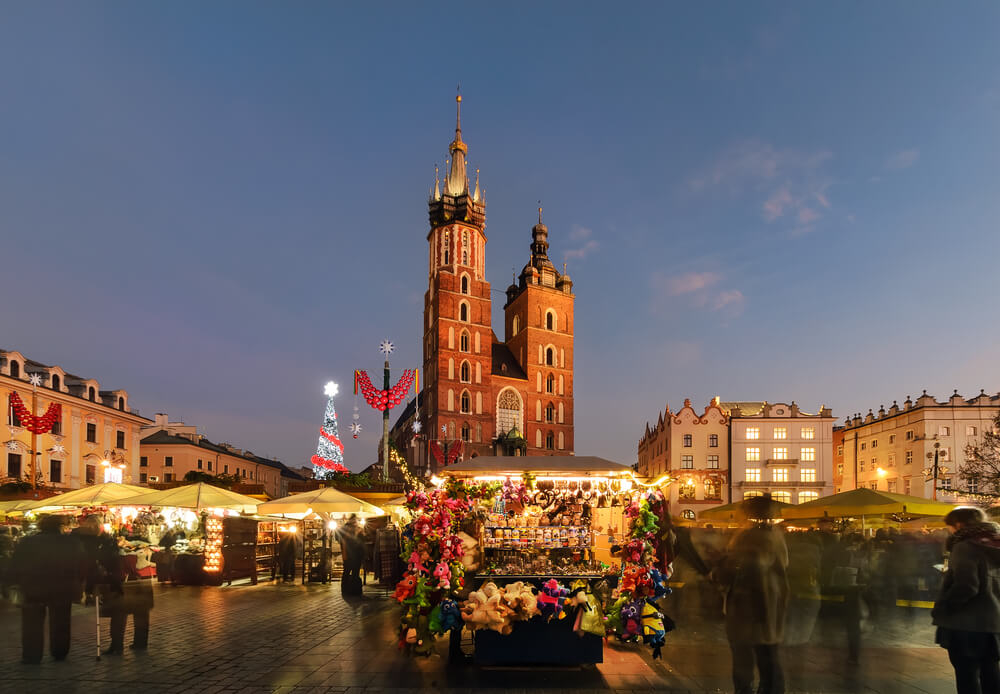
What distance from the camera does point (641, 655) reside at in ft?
28.2

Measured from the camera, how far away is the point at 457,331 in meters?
71.5

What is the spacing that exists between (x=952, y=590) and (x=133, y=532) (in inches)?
807

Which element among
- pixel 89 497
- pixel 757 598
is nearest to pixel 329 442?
pixel 89 497

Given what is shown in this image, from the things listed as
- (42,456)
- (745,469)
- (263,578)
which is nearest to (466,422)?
(745,469)

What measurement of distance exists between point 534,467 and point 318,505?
8008 millimetres

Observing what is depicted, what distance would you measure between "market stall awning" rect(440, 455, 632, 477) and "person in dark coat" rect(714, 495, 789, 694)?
3239 millimetres

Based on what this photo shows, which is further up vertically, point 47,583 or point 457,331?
point 457,331

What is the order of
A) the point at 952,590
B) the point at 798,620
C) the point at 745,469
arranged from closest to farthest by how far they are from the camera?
the point at 952,590
the point at 798,620
the point at 745,469

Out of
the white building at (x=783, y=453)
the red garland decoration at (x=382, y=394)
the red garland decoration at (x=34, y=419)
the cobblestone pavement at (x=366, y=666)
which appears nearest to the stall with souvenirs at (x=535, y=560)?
the cobblestone pavement at (x=366, y=666)

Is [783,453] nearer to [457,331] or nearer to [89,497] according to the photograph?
[457,331]

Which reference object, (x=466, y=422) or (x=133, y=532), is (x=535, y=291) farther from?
(x=133, y=532)

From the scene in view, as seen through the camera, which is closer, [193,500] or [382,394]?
[193,500]

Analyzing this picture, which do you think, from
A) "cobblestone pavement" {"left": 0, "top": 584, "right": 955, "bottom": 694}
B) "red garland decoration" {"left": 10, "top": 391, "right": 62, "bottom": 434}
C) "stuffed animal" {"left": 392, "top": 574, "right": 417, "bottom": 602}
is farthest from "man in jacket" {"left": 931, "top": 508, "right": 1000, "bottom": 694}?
"red garland decoration" {"left": 10, "top": 391, "right": 62, "bottom": 434}

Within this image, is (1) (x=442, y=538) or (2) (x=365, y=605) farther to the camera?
(2) (x=365, y=605)
